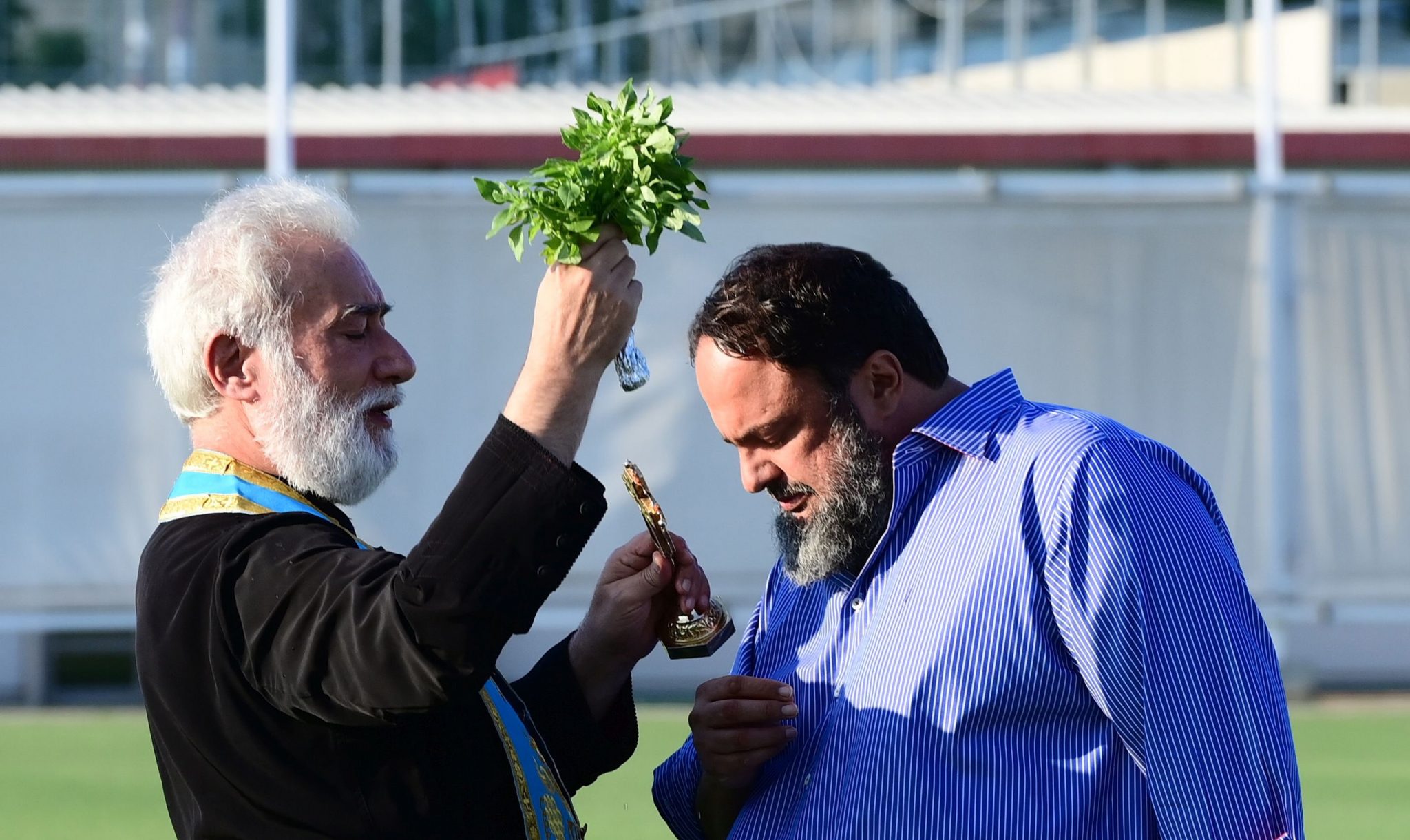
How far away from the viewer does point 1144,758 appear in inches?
92.0

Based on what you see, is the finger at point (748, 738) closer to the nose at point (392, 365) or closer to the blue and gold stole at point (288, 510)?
the blue and gold stole at point (288, 510)

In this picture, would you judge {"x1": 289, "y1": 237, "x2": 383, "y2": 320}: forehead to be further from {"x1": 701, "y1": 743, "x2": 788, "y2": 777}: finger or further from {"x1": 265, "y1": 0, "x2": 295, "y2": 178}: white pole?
{"x1": 265, "y1": 0, "x2": 295, "y2": 178}: white pole

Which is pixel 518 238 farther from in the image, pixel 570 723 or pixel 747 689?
pixel 570 723

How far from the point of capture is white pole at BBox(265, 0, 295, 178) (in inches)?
351

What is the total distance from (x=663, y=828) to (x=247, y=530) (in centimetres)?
416

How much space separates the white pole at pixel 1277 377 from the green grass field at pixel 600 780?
924mm

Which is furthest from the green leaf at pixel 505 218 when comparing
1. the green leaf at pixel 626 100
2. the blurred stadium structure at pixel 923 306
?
the blurred stadium structure at pixel 923 306

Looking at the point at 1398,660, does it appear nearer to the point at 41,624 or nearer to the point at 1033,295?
the point at 1033,295

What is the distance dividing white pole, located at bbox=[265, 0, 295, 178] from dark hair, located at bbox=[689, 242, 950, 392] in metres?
6.46

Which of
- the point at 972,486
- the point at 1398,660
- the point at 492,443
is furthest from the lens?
the point at 1398,660

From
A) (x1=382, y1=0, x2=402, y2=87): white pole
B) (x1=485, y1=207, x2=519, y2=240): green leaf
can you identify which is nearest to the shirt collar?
(x1=485, y1=207, x2=519, y2=240): green leaf

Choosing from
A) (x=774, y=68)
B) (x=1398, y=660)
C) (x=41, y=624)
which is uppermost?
(x=774, y=68)

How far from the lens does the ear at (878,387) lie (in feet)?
9.14

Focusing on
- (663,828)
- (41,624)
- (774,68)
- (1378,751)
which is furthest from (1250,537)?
(774,68)
